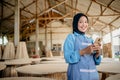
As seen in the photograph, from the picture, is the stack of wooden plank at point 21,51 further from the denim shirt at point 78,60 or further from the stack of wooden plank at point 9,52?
the denim shirt at point 78,60

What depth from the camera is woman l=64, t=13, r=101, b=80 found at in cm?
189

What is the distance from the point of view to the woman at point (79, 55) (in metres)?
1.89

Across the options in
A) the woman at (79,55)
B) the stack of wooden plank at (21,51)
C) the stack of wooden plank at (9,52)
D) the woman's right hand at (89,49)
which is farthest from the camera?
the stack of wooden plank at (21,51)

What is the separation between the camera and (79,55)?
1.89 meters

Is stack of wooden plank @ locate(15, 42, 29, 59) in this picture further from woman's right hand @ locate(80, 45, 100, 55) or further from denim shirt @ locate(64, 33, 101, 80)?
woman's right hand @ locate(80, 45, 100, 55)

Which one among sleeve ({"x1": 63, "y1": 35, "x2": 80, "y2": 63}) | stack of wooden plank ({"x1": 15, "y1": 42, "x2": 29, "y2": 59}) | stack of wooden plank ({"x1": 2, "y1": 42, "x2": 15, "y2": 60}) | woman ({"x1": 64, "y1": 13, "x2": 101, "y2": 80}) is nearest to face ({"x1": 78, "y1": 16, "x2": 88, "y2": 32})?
woman ({"x1": 64, "y1": 13, "x2": 101, "y2": 80})

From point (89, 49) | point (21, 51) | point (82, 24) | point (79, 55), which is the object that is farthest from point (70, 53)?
point (21, 51)

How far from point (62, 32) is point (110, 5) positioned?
36.9 feet

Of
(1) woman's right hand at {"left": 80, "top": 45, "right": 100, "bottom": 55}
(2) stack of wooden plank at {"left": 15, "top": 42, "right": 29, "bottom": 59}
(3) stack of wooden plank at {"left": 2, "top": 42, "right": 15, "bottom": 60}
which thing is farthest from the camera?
(2) stack of wooden plank at {"left": 15, "top": 42, "right": 29, "bottom": 59}

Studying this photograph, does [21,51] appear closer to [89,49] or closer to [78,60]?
[78,60]

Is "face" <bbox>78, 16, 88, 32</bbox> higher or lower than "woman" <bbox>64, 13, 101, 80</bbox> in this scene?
higher

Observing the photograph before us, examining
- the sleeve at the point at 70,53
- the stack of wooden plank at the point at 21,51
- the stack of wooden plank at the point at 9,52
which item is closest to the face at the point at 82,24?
the sleeve at the point at 70,53

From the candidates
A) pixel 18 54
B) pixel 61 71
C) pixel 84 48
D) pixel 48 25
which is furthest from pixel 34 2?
pixel 84 48

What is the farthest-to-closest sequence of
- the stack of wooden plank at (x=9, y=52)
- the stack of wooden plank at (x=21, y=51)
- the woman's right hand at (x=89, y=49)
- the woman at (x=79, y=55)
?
the stack of wooden plank at (x=21, y=51) → the stack of wooden plank at (x=9, y=52) → the woman at (x=79, y=55) → the woman's right hand at (x=89, y=49)
